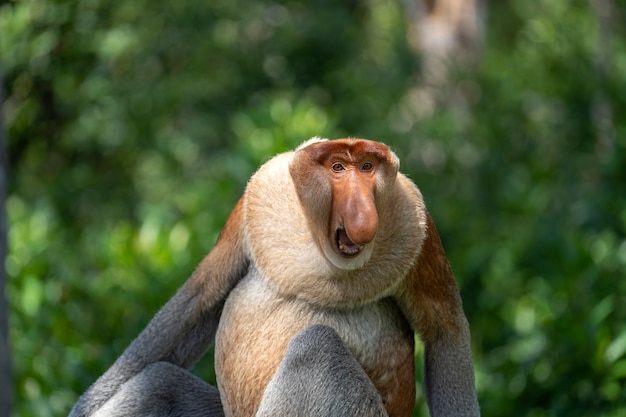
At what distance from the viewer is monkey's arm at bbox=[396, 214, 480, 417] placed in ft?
8.50

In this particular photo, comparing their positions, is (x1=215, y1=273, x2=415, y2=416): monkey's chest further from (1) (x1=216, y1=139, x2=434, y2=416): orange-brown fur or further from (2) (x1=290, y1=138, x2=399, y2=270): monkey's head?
(2) (x1=290, y1=138, x2=399, y2=270): monkey's head

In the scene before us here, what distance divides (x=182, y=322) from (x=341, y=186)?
2.43 feet

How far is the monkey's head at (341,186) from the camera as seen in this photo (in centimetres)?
227

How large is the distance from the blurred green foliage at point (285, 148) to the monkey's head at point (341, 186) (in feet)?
7.95

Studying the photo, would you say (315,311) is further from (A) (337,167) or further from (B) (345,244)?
(A) (337,167)

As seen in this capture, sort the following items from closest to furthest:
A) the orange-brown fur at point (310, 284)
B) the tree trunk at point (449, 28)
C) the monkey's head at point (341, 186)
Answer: the monkey's head at point (341, 186) → the orange-brown fur at point (310, 284) → the tree trunk at point (449, 28)

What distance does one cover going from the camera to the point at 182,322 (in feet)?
9.02

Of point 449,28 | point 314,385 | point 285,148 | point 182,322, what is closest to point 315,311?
point 314,385

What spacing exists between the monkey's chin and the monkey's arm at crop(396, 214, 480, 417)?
0.26 meters

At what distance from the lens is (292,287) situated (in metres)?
2.48

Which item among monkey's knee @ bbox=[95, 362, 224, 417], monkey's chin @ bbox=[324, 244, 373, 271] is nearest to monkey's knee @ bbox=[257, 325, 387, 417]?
monkey's chin @ bbox=[324, 244, 373, 271]

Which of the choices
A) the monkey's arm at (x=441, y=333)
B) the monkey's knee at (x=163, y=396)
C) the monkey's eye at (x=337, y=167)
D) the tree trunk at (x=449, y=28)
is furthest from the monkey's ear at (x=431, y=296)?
the tree trunk at (x=449, y=28)

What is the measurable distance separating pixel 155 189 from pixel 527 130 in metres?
4.83

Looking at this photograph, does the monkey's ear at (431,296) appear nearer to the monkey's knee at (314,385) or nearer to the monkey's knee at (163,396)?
the monkey's knee at (314,385)
